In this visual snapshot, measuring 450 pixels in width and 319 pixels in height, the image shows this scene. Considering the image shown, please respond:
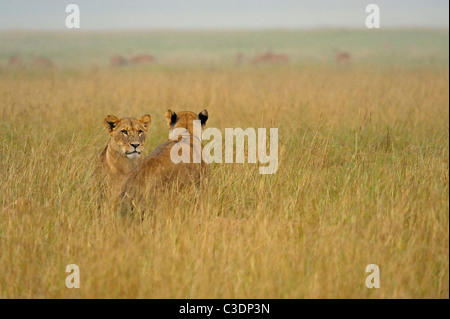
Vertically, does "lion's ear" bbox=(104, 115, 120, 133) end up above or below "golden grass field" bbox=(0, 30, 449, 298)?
above

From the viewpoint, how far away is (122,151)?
6.13 meters

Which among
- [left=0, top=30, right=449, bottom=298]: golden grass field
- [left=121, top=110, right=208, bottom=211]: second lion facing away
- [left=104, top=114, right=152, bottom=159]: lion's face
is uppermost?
[left=104, top=114, right=152, bottom=159]: lion's face

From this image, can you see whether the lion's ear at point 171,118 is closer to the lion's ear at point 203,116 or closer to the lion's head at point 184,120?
the lion's head at point 184,120

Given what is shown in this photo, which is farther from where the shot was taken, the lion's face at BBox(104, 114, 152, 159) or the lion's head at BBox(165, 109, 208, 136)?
the lion's head at BBox(165, 109, 208, 136)

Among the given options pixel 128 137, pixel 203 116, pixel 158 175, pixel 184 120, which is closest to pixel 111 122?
pixel 128 137

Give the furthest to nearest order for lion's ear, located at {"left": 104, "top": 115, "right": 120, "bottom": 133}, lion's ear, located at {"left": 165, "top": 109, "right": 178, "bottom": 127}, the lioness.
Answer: lion's ear, located at {"left": 165, "top": 109, "right": 178, "bottom": 127}
lion's ear, located at {"left": 104, "top": 115, "right": 120, "bottom": 133}
the lioness

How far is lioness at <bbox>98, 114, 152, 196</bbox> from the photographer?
6073mm

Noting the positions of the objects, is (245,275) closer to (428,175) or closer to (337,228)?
(337,228)

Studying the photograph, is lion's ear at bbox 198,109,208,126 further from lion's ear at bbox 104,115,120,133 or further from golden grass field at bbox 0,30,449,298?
lion's ear at bbox 104,115,120,133

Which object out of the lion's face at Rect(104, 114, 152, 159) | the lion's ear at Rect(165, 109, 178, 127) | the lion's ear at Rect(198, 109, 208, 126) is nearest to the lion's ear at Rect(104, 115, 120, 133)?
the lion's face at Rect(104, 114, 152, 159)

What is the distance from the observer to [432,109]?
1284 centimetres

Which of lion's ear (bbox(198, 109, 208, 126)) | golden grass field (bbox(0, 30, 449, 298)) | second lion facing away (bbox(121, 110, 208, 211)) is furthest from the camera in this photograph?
lion's ear (bbox(198, 109, 208, 126))

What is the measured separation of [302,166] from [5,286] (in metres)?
3.51
